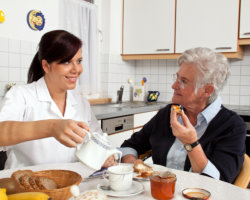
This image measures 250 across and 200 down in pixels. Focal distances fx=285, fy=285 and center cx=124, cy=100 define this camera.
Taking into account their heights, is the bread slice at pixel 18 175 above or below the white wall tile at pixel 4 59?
below

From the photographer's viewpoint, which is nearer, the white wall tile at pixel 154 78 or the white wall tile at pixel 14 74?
the white wall tile at pixel 14 74

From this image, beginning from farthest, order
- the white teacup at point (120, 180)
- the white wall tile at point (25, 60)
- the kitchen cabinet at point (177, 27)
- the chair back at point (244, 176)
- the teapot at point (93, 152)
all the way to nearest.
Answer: the kitchen cabinet at point (177, 27) → the white wall tile at point (25, 60) → the chair back at point (244, 176) → the white teacup at point (120, 180) → the teapot at point (93, 152)

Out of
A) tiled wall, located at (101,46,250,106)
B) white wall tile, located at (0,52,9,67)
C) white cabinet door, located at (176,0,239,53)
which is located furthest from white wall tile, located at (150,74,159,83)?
white wall tile, located at (0,52,9,67)

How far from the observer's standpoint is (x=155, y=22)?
11.5ft

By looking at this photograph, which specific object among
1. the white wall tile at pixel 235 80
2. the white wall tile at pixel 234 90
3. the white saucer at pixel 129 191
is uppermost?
the white wall tile at pixel 235 80

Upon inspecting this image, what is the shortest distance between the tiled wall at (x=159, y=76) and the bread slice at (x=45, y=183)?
8.70ft

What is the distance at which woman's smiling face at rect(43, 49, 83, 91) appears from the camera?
1631 millimetres

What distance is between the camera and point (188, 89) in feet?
5.21

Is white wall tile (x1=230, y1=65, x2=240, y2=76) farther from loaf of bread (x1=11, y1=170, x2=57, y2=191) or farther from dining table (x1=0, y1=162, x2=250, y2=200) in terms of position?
loaf of bread (x1=11, y1=170, x2=57, y2=191)

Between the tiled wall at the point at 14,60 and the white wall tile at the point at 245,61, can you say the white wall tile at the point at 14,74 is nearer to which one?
the tiled wall at the point at 14,60

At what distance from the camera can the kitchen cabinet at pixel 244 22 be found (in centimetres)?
294

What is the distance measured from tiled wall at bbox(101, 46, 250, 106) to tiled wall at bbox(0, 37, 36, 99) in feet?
4.01

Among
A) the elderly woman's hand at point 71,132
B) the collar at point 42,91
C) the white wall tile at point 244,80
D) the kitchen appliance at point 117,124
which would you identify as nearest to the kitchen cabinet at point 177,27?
the white wall tile at point 244,80

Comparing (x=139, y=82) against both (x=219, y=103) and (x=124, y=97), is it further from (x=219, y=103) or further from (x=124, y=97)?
(x=219, y=103)
